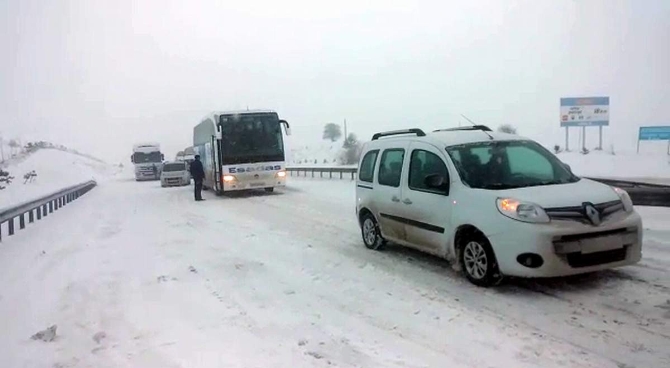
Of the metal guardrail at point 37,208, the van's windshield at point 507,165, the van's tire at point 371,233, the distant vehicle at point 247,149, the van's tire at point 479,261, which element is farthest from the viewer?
the distant vehicle at point 247,149

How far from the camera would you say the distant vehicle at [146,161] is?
43281 millimetres

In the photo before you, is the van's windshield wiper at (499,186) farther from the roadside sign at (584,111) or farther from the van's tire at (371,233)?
the roadside sign at (584,111)

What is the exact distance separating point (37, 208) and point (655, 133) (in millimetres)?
39334

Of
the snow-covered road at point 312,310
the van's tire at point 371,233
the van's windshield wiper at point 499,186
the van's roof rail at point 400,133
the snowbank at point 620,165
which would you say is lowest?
the snowbank at point 620,165

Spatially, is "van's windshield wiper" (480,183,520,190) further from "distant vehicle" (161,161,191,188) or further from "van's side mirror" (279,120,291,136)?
"distant vehicle" (161,161,191,188)

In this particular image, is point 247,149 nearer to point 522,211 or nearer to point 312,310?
point 312,310

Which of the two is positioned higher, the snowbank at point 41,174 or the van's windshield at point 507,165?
the van's windshield at point 507,165

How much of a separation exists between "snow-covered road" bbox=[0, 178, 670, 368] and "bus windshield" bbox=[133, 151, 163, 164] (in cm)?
3453

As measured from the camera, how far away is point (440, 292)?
255 inches

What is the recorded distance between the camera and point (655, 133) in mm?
39344

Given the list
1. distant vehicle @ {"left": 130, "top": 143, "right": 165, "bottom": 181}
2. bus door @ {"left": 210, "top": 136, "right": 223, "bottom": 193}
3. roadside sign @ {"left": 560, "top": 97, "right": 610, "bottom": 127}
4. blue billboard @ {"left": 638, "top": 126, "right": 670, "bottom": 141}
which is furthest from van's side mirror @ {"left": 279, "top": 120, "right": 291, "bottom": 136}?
roadside sign @ {"left": 560, "top": 97, "right": 610, "bottom": 127}

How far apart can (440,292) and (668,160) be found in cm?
3475

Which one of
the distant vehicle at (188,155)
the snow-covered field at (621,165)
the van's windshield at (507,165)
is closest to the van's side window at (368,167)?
the van's windshield at (507,165)

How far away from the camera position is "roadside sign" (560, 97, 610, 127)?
4834 centimetres
